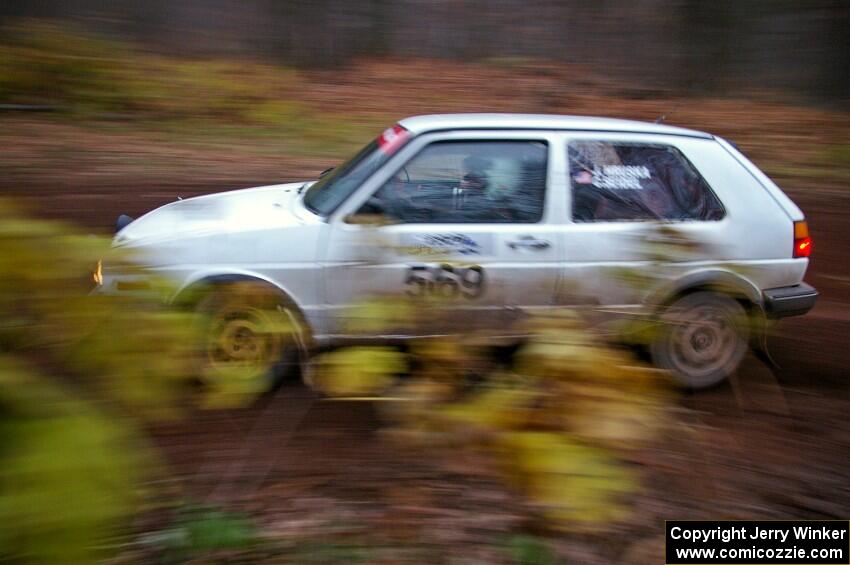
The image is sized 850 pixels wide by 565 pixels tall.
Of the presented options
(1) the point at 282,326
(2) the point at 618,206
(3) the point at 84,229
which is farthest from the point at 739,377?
(3) the point at 84,229

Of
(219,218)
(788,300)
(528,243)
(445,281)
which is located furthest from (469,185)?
(788,300)

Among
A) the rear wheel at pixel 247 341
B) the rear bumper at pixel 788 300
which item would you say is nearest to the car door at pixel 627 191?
the rear bumper at pixel 788 300

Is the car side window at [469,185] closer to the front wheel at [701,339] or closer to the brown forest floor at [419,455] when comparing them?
the front wheel at [701,339]

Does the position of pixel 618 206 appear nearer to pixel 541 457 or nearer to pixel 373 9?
pixel 541 457

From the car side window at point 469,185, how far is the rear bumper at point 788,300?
1.57 meters

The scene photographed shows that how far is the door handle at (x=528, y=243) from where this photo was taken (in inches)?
178

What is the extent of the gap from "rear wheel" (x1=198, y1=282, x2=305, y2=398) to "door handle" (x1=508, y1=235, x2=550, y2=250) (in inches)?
86.3

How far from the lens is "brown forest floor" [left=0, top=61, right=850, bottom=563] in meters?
2.91

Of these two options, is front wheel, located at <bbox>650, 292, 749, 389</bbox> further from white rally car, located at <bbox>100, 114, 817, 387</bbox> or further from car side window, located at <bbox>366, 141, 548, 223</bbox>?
car side window, located at <bbox>366, 141, 548, 223</bbox>

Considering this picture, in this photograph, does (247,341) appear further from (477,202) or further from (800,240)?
(800,240)

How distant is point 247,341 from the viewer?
2.32 meters

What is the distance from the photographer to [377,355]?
6.08 feet

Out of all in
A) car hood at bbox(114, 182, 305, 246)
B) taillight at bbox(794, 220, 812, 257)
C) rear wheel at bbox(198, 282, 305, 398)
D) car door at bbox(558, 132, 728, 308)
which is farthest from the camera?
taillight at bbox(794, 220, 812, 257)
